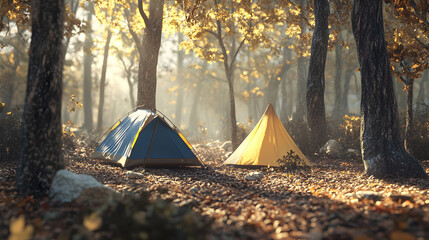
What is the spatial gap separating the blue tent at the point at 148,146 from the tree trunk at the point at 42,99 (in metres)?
3.73

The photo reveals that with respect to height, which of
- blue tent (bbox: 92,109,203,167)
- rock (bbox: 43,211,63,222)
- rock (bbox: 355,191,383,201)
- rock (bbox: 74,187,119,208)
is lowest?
rock (bbox: 43,211,63,222)

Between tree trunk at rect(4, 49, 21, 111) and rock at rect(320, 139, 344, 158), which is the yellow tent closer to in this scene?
rock at rect(320, 139, 344, 158)

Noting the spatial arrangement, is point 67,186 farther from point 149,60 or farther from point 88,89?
point 88,89

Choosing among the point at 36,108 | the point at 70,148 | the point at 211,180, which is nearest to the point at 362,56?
the point at 211,180

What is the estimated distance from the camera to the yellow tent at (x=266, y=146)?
10.0 metres

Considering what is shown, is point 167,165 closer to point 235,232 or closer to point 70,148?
point 70,148

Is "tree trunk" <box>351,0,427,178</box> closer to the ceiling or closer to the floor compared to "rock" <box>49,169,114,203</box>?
closer to the ceiling

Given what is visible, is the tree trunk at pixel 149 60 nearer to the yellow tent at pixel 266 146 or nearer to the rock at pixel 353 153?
the yellow tent at pixel 266 146

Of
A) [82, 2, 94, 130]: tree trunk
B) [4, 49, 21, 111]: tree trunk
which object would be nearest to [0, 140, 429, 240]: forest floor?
[82, 2, 94, 130]: tree trunk

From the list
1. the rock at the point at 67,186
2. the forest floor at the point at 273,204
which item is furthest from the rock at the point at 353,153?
the rock at the point at 67,186

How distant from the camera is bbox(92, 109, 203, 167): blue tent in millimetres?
9109

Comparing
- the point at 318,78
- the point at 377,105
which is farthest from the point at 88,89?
the point at 377,105

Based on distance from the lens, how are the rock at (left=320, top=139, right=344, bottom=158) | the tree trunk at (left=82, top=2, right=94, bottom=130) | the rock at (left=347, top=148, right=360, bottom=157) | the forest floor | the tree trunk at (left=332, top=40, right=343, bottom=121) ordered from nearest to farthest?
the forest floor → the rock at (left=347, top=148, right=360, bottom=157) → the rock at (left=320, top=139, right=344, bottom=158) → the tree trunk at (left=332, top=40, right=343, bottom=121) → the tree trunk at (left=82, top=2, right=94, bottom=130)

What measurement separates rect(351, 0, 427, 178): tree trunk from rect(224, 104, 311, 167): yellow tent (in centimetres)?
241
